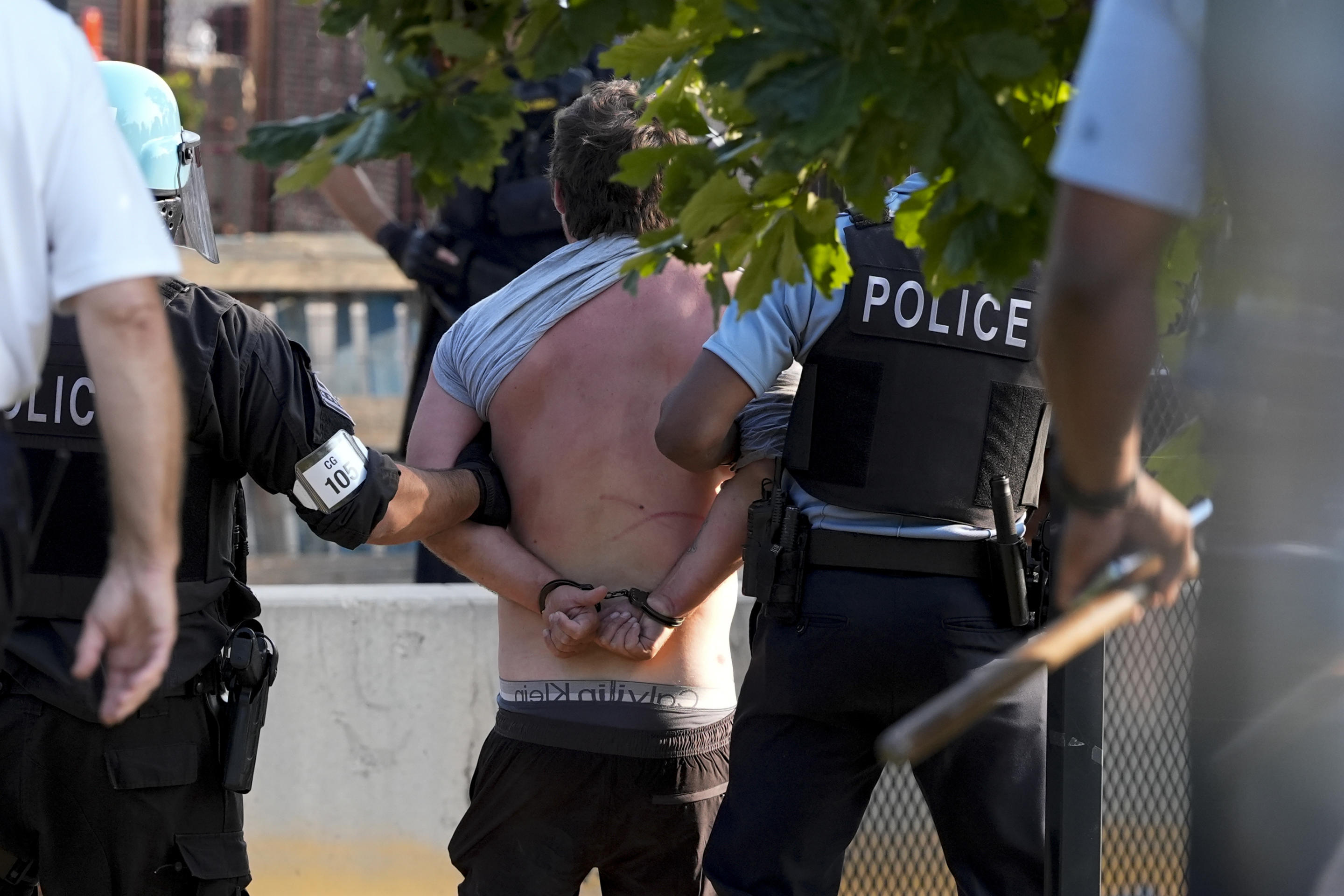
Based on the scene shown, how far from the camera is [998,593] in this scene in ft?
9.82

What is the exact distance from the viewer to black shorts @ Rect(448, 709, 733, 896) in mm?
3041

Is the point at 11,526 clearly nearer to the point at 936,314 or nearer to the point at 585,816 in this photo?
the point at 585,816

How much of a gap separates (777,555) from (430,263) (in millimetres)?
2871

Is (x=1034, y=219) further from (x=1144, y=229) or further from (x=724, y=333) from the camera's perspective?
(x=724, y=333)

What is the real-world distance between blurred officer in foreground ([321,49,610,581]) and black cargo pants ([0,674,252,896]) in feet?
8.66

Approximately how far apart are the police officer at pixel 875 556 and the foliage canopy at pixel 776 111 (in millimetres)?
635

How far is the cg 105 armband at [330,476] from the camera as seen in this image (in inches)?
113

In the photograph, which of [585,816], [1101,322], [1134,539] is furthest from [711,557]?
[1101,322]

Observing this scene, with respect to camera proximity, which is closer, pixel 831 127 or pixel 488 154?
pixel 831 127

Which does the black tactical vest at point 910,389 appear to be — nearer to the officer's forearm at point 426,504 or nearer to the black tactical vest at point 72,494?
the officer's forearm at point 426,504

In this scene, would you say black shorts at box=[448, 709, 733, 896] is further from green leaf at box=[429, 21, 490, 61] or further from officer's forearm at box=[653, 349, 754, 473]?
green leaf at box=[429, 21, 490, 61]

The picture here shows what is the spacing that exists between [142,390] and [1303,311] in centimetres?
136

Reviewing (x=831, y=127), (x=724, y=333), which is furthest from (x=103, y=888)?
(x=831, y=127)

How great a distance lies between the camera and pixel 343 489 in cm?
288
